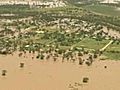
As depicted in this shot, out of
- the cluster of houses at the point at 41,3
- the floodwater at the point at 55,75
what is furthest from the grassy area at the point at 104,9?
the floodwater at the point at 55,75

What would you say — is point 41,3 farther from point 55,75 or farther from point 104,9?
point 55,75

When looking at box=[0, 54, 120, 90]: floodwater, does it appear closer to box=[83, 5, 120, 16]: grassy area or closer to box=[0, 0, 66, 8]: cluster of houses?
box=[83, 5, 120, 16]: grassy area

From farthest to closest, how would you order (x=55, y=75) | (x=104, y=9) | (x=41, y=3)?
(x=41, y=3) < (x=104, y=9) < (x=55, y=75)

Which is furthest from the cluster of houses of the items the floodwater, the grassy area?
the floodwater

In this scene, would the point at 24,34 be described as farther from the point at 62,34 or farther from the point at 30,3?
the point at 30,3

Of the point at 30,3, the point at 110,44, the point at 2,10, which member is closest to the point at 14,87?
the point at 110,44

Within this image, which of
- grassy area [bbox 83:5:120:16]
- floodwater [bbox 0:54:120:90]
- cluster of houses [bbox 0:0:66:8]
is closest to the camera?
floodwater [bbox 0:54:120:90]

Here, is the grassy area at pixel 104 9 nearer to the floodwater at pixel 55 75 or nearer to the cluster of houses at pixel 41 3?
the cluster of houses at pixel 41 3

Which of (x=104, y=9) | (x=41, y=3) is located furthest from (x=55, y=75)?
(x=41, y=3)

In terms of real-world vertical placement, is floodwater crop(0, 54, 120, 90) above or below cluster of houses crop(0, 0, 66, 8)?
below
